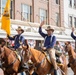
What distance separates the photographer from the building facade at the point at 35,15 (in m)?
30.6

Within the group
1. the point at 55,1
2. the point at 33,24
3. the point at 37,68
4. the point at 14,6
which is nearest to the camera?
the point at 37,68

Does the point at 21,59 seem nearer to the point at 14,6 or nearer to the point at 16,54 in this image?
the point at 16,54

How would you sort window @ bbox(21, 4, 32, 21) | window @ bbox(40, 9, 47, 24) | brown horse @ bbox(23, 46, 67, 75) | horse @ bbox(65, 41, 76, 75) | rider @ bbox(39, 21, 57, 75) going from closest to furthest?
brown horse @ bbox(23, 46, 67, 75) → rider @ bbox(39, 21, 57, 75) → horse @ bbox(65, 41, 76, 75) → window @ bbox(21, 4, 32, 21) → window @ bbox(40, 9, 47, 24)

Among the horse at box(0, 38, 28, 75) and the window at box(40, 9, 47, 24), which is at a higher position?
the window at box(40, 9, 47, 24)

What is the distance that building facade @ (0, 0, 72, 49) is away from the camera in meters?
Result: 30.6

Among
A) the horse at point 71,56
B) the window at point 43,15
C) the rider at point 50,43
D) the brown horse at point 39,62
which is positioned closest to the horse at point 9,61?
the brown horse at point 39,62

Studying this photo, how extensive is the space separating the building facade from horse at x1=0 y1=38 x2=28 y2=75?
14.7 meters

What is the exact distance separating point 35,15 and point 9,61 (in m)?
24.1

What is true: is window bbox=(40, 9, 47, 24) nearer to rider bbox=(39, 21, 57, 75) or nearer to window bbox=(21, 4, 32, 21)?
window bbox=(21, 4, 32, 21)

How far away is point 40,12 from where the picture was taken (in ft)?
120

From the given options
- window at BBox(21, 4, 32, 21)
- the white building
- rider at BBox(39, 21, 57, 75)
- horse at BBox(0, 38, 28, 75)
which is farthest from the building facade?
rider at BBox(39, 21, 57, 75)

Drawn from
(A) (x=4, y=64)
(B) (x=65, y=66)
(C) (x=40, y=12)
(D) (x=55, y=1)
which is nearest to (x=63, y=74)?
(B) (x=65, y=66)

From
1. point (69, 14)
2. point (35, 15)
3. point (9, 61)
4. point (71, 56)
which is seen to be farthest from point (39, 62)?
point (69, 14)

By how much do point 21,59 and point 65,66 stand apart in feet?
7.36
